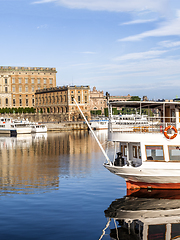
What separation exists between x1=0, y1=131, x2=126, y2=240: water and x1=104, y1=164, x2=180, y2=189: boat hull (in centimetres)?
138

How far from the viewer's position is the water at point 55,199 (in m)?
19.4

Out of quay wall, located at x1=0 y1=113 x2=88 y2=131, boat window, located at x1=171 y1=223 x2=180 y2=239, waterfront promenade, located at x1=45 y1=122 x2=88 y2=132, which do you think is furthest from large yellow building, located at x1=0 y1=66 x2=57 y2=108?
boat window, located at x1=171 y1=223 x2=180 y2=239

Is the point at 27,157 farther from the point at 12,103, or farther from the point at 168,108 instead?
the point at 12,103

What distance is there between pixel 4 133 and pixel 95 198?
8590 cm

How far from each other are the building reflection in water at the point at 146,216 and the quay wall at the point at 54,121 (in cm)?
9331

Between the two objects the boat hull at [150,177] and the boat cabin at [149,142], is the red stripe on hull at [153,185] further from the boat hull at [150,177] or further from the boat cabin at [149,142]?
the boat cabin at [149,142]

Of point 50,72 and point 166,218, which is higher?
point 50,72

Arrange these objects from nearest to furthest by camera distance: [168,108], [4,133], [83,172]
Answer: [168,108]
[83,172]
[4,133]

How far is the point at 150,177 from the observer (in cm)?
2573

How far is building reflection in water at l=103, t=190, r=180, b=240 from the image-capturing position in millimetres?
19281

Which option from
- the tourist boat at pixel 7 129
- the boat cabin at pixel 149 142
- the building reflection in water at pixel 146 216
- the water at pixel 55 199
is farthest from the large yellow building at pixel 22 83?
the building reflection in water at pixel 146 216

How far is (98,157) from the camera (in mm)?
48531

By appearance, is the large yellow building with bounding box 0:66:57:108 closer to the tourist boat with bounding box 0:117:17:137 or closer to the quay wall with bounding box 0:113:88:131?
the quay wall with bounding box 0:113:88:131

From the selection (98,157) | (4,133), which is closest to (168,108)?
(98,157)
